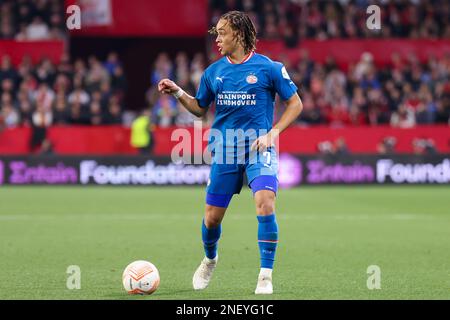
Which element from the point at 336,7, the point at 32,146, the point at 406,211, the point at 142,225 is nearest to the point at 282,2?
the point at 336,7

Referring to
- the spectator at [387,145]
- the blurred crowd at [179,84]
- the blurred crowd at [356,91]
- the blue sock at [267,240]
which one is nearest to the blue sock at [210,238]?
the blue sock at [267,240]

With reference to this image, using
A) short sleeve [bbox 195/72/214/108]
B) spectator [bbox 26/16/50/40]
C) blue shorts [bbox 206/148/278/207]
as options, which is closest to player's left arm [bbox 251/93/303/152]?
blue shorts [bbox 206/148/278/207]

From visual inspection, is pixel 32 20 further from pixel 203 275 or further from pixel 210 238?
pixel 203 275

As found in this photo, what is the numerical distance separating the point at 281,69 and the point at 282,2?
1994 cm

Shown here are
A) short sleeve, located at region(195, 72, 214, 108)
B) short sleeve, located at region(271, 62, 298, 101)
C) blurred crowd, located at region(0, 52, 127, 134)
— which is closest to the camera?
short sleeve, located at region(271, 62, 298, 101)

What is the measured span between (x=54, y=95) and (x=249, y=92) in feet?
53.4

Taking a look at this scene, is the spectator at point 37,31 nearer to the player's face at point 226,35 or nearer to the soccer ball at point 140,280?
the player's face at point 226,35

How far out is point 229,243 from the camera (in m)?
11.9

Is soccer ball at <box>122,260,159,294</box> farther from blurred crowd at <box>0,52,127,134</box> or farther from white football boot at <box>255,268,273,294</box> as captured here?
blurred crowd at <box>0,52,127,134</box>

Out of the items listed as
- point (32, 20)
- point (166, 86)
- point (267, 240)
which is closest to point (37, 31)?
point (32, 20)

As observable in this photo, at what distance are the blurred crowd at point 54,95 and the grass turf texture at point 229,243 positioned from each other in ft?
10.4

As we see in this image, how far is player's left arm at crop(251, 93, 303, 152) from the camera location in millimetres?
7812

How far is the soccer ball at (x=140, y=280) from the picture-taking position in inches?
306

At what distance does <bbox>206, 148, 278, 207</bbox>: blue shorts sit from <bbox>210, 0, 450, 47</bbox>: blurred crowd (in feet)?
60.4
